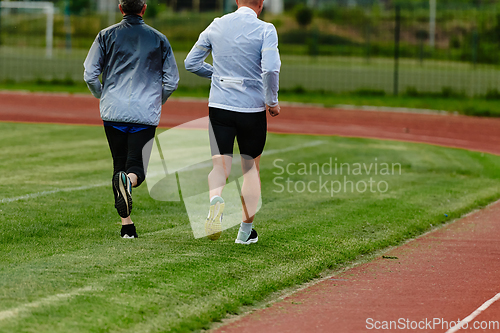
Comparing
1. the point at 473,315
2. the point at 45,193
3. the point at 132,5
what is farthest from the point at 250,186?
the point at 45,193

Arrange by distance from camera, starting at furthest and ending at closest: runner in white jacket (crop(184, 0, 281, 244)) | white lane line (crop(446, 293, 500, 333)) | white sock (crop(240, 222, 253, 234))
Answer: white sock (crop(240, 222, 253, 234))
runner in white jacket (crop(184, 0, 281, 244))
white lane line (crop(446, 293, 500, 333))

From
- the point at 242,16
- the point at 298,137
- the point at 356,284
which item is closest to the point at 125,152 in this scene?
the point at 242,16

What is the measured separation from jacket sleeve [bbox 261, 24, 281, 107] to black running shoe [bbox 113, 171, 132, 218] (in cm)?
131

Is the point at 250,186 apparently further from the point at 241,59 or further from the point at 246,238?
the point at 241,59

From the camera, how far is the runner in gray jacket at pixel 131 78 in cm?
601

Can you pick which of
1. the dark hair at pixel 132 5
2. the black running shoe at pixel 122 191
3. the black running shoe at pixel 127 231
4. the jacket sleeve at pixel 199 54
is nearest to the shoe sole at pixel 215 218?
the black running shoe at pixel 122 191

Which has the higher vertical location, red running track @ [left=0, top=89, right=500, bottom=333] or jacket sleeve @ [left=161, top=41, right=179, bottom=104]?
jacket sleeve @ [left=161, top=41, right=179, bottom=104]

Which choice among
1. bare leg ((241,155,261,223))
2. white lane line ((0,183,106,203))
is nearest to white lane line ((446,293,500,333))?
bare leg ((241,155,261,223))

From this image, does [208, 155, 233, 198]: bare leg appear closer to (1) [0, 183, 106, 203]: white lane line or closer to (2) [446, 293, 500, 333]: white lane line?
(2) [446, 293, 500, 333]: white lane line

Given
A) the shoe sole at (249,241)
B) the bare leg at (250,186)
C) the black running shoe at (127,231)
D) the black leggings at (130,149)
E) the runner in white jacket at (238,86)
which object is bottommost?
the shoe sole at (249,241)

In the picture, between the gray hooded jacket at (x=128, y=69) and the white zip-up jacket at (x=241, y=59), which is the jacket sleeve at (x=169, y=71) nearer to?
the gray hooded jacket at (x=128, y=69)

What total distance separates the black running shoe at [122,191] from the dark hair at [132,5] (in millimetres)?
1384

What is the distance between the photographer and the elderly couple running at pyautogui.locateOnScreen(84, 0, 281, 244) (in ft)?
18.9

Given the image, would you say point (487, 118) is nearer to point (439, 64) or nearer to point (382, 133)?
point (382, 133)
